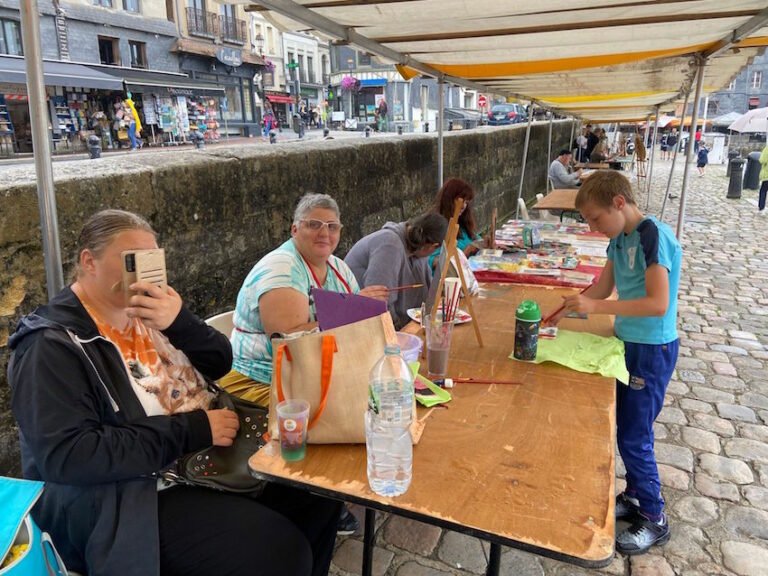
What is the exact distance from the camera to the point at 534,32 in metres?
2.91

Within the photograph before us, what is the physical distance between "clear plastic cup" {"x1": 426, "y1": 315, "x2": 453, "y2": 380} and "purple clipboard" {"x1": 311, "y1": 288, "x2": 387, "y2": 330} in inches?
18.7

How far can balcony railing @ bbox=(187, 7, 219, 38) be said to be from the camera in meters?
27.4

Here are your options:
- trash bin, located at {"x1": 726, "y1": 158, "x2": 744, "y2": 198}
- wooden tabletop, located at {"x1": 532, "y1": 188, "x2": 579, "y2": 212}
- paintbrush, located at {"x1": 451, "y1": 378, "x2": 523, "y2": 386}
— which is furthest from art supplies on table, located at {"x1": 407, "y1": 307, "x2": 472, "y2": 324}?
trash bin, located at {"x1": 726, "y1": 158, "x2": 744, "y2": 198}

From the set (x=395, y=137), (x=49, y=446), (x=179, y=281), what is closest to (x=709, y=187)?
(x=395, y=137)

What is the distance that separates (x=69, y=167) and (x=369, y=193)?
2.81 meters

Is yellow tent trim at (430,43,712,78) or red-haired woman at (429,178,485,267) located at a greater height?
yellow tent trim at (430,43,712,78)

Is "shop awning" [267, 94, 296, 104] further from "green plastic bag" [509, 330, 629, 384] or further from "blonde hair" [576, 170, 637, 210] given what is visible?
"green plastic bag" [509, 330, 629, 384]

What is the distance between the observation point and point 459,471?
56.2 inches

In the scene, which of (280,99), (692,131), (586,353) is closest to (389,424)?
(586,353)

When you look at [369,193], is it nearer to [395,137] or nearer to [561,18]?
[395,137]

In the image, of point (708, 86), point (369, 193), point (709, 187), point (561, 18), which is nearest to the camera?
point (561, 18)

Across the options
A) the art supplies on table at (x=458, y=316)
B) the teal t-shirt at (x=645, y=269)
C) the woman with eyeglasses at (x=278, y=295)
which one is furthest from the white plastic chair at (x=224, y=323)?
the teal t-shirt at (x=645, y=269)

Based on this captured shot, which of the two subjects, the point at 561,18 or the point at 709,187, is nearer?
the point at 561,18

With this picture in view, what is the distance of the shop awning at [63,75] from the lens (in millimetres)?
15961
